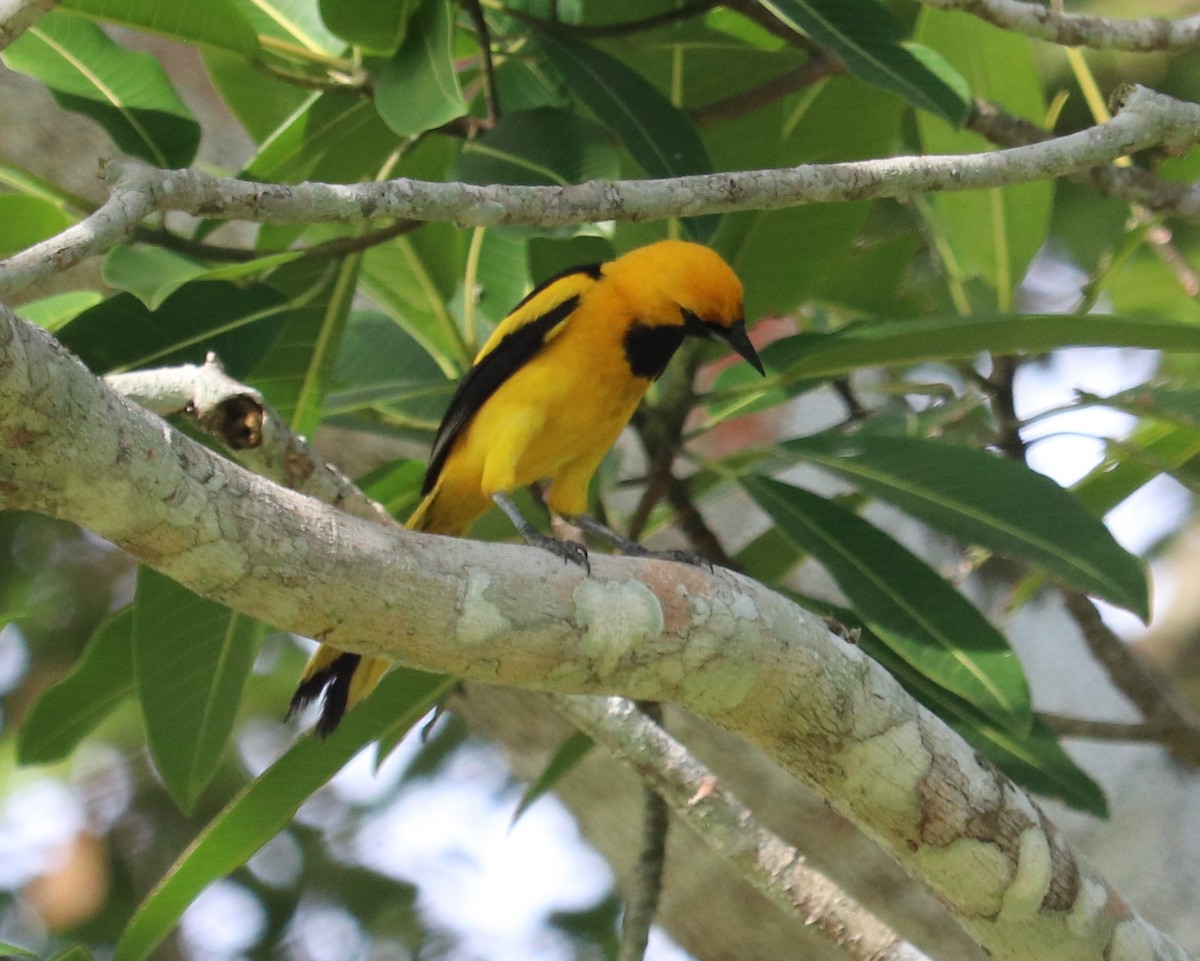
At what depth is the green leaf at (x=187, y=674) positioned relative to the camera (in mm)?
2859

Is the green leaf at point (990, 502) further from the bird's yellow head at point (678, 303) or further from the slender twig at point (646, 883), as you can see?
the slender twig at point (646, 883)

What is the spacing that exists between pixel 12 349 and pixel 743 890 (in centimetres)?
248

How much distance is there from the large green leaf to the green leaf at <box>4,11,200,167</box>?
1849mm

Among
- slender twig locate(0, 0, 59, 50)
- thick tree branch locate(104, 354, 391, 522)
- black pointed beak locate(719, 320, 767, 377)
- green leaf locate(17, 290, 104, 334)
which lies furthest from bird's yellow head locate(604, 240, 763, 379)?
slender twig locate(0, 0, 59, 50)

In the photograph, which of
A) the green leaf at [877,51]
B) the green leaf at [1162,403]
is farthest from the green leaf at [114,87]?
the green leaf at [1162,403]

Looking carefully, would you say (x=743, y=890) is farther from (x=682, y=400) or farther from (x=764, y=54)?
(x=764, y=54)

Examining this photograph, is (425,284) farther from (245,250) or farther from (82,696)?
(82,696)

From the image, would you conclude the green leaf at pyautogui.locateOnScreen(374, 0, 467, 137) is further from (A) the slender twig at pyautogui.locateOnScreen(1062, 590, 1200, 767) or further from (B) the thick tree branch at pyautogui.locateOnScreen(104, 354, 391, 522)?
Answer: (A) the slender twig at pyautogui.locateOnScreen(1062, 590, 1200, 767)

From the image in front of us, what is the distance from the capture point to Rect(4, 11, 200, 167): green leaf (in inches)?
116

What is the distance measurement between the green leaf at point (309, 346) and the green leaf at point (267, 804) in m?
0.65

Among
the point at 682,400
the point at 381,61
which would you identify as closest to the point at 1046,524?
the point at 682,400

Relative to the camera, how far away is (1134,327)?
2.75 metres

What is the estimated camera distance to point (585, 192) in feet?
6.84

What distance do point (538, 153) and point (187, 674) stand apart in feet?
4.35
